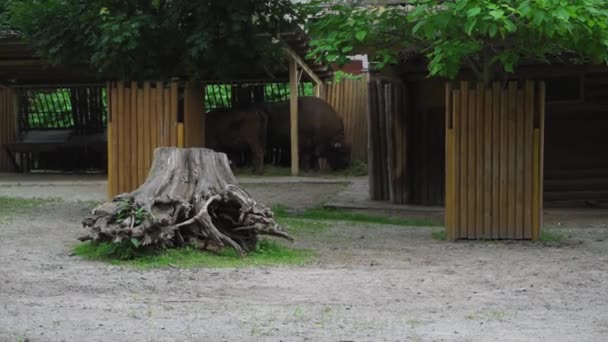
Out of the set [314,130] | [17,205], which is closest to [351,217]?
[17,205]

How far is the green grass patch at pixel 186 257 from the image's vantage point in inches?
360

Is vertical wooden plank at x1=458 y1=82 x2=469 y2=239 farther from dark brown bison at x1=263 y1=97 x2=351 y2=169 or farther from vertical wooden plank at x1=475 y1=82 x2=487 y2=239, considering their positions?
dark brown bison at x1=263 y1=97 x2=351 y2=169

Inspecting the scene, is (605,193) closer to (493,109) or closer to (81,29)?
(493,109)

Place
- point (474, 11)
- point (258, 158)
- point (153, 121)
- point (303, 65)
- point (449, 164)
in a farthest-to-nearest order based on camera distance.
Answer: point (258, 158) < point (303, 65) < point (153, 121) < point (449, 164) < point (474, 11)

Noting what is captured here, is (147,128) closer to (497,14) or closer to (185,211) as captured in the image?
(185,211)

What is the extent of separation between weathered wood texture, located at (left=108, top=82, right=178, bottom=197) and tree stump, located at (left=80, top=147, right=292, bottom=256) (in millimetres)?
2518

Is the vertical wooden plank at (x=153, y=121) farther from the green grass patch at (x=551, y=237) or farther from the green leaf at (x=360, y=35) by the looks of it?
the green grass patch at (x=551, y=237)

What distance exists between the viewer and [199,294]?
307 inches

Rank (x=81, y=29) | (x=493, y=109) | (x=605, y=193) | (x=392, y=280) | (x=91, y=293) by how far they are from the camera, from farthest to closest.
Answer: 1. (x=605, y=193)
2. (x=81, y=29)
3. (x=493, y=109)
4. (x=392, y=280)
5. (x=91, y=293)

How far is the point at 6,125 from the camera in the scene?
952 inches

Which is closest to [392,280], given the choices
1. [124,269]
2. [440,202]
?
[124,269]

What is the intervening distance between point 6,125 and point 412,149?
12.2 metres

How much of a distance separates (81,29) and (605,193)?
8386 millimetres

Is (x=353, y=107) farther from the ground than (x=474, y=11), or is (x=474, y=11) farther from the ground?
(x=474, y=11)
